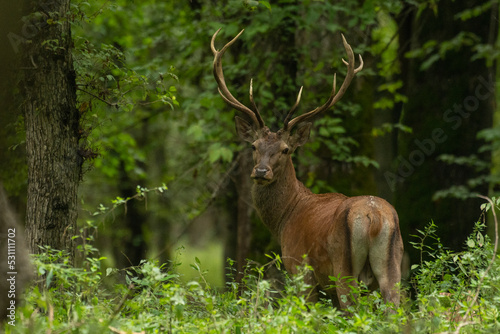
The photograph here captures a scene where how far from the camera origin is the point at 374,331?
4.29m

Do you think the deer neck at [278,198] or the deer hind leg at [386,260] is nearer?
the deer hind leg at [386,260]

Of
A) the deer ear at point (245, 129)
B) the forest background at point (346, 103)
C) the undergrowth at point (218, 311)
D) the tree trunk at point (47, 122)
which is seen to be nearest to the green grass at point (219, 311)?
the undergrowth at point (218, 311)

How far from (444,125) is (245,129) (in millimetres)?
3902

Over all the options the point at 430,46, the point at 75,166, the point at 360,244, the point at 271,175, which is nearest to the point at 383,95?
the point at 430,46

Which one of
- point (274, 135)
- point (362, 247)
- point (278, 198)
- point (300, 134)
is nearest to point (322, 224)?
point (362, 247)

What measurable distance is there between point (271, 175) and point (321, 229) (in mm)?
973

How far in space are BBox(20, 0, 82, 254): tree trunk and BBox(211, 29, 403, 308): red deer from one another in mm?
1987

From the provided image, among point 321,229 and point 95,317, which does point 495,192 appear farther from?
point 95,317

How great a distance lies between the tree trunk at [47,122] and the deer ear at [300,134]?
2843 mm

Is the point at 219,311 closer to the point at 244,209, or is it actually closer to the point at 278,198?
the point at 278,198

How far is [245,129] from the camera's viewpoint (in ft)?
25.4

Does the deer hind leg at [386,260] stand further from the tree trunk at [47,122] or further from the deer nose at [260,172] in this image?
the tree trunk at [47,122]

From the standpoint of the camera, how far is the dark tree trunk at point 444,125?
9.96 m

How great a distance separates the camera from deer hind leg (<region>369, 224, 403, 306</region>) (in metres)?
5.56
